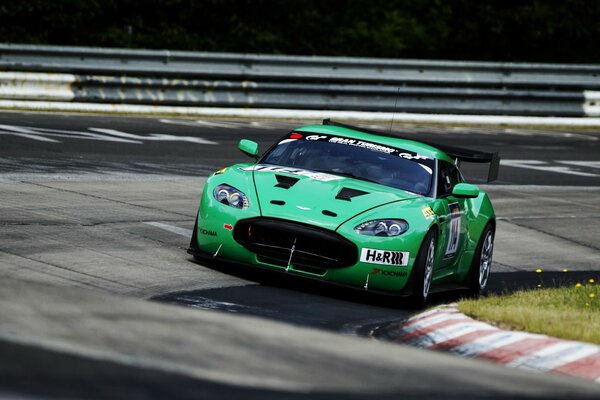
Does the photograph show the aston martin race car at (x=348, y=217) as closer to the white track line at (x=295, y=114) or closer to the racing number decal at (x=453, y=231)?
the racing number decal at (x=453, y=231)

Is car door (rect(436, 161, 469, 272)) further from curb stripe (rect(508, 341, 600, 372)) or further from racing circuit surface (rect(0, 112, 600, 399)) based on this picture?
curb stripe (rect(508, 341, 600, 372))

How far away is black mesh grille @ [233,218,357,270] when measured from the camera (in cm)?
1003

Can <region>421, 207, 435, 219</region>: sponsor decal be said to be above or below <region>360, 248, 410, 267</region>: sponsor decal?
above

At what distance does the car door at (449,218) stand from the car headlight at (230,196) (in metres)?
1.58

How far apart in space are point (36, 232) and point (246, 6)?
2030 cm

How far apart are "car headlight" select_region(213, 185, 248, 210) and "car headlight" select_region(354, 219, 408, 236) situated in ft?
3.07

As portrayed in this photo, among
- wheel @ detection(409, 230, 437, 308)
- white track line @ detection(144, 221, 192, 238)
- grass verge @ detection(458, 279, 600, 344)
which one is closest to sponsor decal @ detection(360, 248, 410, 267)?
wheel @ detection(409, 230, 437, 308)

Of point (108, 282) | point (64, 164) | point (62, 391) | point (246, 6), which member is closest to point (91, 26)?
point (246, 6)

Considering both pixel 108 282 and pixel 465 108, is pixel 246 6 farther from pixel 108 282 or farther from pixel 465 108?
pixel 108 282

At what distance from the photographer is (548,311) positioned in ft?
30.4

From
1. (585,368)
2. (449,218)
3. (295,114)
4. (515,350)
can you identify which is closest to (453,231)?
(449,218)

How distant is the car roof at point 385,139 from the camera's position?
11680 mm

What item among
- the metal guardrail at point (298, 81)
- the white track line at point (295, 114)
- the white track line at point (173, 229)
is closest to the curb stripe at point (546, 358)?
the white track line at point (173, 229)

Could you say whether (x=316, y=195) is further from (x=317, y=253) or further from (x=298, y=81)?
(x=298, y=81)
